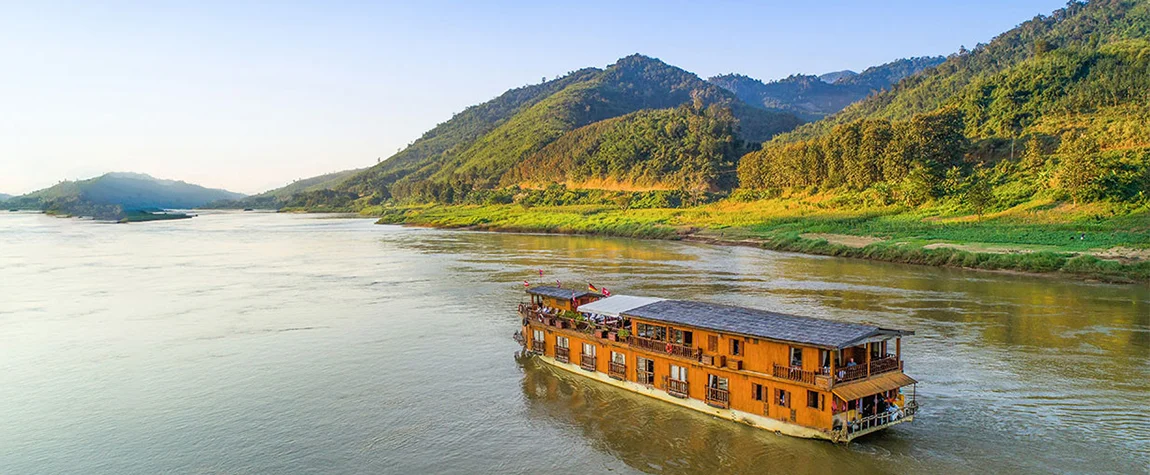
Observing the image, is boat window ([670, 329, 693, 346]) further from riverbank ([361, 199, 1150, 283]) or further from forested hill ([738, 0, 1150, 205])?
forested hill ([738, 0, 1150, 205])

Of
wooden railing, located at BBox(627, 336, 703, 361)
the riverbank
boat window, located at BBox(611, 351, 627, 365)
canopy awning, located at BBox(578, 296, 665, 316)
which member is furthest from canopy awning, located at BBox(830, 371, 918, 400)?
the riverbank

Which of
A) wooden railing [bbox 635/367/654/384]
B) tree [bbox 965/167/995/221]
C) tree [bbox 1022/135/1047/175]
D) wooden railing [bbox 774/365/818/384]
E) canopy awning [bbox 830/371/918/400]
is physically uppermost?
tree [bbox 1022/135/1047/175]

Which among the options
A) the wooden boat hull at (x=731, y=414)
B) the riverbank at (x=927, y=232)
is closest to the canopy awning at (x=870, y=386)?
the wooden boat hull at (x=731, y=414)

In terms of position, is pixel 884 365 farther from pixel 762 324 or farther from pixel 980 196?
pixel 980 196

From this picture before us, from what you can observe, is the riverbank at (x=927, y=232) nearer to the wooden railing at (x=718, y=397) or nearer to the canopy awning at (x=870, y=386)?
the canopy awning at (x=870, y=386)

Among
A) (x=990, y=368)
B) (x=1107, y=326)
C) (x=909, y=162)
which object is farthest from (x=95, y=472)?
(x=909, y=162)

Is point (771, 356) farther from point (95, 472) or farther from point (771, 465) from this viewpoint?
point (95, 472)
